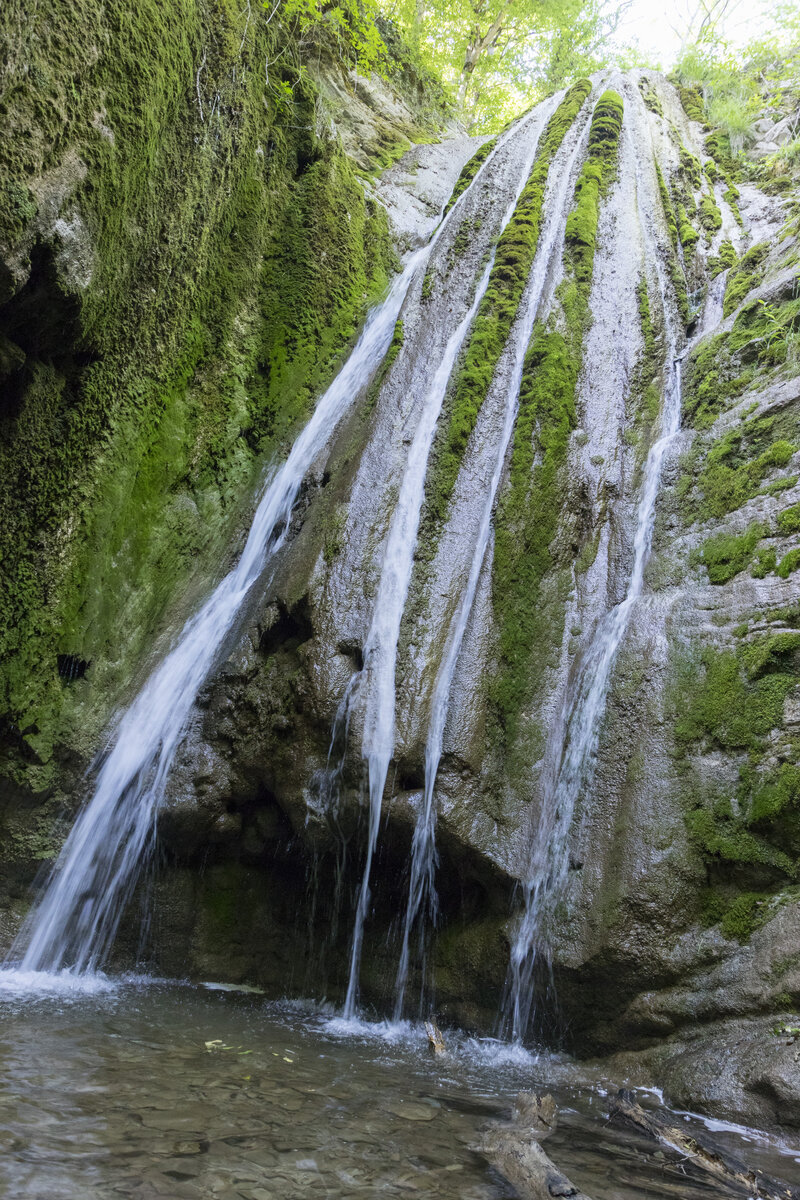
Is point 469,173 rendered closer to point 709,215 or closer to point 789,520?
point 709,215

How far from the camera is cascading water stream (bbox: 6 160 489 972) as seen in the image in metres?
4.89

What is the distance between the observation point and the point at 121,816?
511cm

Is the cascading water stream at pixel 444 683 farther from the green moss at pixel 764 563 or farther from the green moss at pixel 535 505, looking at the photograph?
the green moss at pixel 764 563

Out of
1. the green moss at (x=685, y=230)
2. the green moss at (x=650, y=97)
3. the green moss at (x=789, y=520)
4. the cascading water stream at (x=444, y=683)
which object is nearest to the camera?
the cascading water stream at (x=444, y=683)

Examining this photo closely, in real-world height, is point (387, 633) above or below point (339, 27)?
below

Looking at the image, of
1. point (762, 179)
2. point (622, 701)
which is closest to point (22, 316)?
point (622, 701)

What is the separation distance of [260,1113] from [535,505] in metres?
4.63

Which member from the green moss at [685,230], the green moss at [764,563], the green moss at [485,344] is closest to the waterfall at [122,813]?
the green moss at [485,344]

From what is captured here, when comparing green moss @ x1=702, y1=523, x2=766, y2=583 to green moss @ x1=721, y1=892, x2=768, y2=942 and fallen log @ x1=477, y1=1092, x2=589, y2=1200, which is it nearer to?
green moss @ x1=721, y1=892, x2=768, y2=942

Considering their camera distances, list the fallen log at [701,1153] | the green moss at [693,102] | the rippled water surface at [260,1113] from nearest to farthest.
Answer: the rippled water surface at [260,1113] → the fallen log at [701,1153] → the green moss at [693,102]

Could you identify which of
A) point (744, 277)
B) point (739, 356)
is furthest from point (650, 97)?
point (739, 356)

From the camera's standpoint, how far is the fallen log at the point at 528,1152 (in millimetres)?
2115

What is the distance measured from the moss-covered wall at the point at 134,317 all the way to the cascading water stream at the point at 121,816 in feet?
1.18

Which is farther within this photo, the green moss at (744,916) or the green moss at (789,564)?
the green moss at (789,564)
